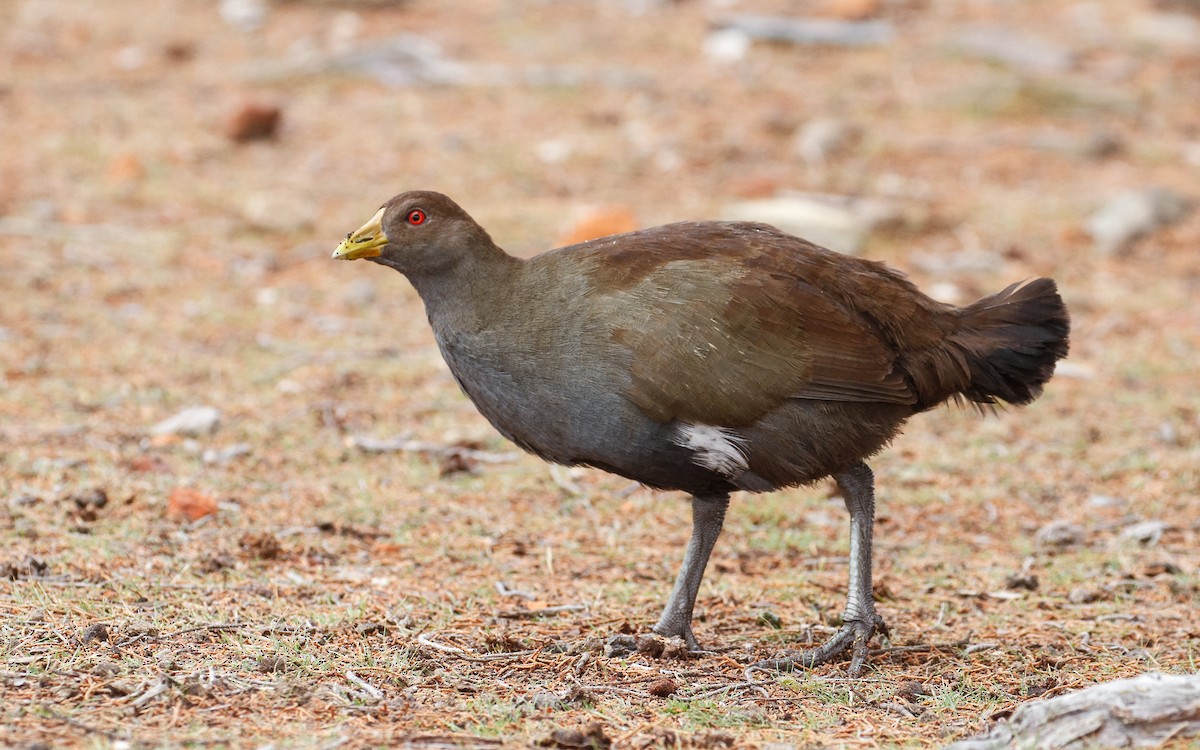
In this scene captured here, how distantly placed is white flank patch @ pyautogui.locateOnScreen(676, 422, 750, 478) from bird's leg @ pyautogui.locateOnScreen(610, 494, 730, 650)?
0.34 m

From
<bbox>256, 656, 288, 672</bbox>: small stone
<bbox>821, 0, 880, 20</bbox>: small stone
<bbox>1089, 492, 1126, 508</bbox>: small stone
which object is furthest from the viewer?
<bbox>821, 0, 880, 20</bbox>: small stone

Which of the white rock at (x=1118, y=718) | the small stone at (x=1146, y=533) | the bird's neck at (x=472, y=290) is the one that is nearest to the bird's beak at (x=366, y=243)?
the bird's neck at (x=472, y=290)

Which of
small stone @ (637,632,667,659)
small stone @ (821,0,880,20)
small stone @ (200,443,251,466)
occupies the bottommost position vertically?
small stone @ (200,443,251,466)

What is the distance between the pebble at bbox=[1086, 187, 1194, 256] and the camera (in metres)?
11.3

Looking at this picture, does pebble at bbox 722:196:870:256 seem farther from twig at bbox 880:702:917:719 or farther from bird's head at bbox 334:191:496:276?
twig at bbox 880:702:917:719

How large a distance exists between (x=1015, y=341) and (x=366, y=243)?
8.30 ft

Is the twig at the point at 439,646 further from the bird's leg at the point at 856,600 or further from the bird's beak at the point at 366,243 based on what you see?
the bird's beak at the point at 366,243

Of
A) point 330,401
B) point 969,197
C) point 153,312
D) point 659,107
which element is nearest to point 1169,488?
point 330,401

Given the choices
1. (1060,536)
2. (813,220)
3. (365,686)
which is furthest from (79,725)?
(813,220)

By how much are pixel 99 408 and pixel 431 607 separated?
3227 mm

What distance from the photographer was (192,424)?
749cm

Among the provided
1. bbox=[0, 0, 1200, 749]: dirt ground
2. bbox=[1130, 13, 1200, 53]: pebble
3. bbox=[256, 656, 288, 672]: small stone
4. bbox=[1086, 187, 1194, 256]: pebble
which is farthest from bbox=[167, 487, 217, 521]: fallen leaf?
bbox=[1130, 13, 1200, 53]: pebble

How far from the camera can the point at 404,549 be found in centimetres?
625

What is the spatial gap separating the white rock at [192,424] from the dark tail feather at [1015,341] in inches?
159
